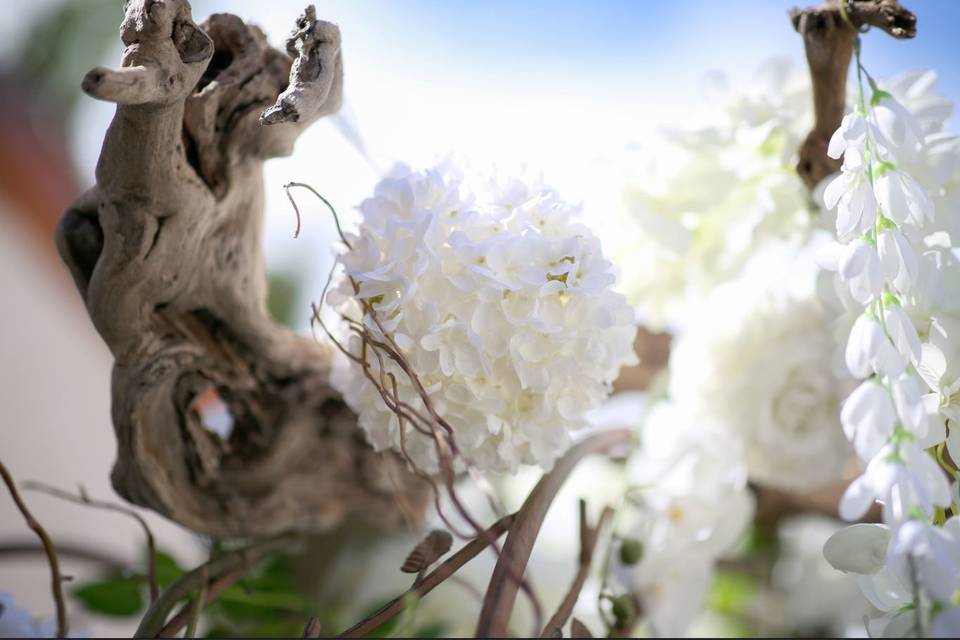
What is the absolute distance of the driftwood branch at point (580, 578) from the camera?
0.82 feet

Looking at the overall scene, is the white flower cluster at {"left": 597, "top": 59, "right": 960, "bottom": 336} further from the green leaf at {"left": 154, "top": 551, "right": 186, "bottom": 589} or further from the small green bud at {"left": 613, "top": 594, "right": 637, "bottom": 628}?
the green leaf at {"left": 154, "top": 551, "right": 186, "bottom": 589}

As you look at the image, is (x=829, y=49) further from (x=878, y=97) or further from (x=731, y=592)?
(x=731, y=592)

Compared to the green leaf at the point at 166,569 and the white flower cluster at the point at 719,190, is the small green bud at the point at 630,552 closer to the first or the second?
the white flower cluster at the point at 719,190

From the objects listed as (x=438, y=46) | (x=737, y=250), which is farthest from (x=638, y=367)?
(x=438, y=46)

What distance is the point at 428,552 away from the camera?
0.80 ft

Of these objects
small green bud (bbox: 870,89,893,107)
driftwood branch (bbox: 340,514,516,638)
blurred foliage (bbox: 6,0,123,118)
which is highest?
blurred foliage (bbox: 6,0,123,118)

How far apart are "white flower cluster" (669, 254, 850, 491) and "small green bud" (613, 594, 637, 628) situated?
0.12m

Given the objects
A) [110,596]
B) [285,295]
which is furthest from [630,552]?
[285,295]

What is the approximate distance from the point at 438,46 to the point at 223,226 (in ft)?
2.70

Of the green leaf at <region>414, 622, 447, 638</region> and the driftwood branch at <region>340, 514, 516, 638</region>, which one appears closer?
the driftwood branch at <region>340, 514, 516, 638</region>

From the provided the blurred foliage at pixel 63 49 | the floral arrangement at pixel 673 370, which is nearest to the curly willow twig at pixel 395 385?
the floral arrangement at pixel 673 370

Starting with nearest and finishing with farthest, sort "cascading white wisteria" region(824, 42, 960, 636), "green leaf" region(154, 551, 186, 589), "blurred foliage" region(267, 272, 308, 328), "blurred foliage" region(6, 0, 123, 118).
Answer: "cascading white wisteria" region(824, 42, 960, 636) < "green leaf" region(154, 551, 186, 589) < "blurred foliage" region(267, 272, 308, 328) < "blurred foliage" region(6, 0, 123, 118)

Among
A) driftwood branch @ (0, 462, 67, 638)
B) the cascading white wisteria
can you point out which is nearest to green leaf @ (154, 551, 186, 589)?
driftwood branch @ (0, 462, 67, 638)

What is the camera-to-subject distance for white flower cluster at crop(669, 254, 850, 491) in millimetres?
392
